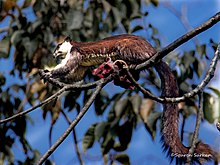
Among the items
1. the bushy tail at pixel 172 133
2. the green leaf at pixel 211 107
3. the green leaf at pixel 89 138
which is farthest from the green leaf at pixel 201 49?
the bushy tail at pixel 172 133

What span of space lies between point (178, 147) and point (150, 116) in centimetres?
170

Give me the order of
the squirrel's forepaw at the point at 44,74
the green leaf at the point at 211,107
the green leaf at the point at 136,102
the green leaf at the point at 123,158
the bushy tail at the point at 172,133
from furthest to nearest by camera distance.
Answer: the green leaf at the point at 123,158 < the green leaf at the point at 136,102 < the green leaf at the point at 211,107 < the squirrel's forepaw at the point at 44,74 < the bushy tail at the point at 172,133

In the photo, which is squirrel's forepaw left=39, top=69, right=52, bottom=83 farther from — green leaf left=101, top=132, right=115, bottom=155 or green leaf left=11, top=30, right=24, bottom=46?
green leaf left=11, top=30, right=24, bottom=46

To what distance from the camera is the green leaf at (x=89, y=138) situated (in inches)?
145

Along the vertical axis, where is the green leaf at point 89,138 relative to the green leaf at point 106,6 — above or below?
below

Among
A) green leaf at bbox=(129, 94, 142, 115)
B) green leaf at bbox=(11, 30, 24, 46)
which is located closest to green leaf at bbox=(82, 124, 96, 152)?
green leaf at bbox=(129, 94, 142, 115)

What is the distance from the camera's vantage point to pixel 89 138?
3.74m

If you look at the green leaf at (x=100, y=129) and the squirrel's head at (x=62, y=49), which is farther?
the green leaf at (x=100, y=129)

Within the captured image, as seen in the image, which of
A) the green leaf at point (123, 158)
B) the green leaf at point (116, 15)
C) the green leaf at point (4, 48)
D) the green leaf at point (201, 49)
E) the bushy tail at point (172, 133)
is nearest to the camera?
the bushy tail at point (172, 133)

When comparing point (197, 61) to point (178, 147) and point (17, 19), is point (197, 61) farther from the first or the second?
point (178, 147)

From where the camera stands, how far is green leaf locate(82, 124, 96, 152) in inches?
145

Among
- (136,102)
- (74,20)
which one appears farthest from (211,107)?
(74,20)

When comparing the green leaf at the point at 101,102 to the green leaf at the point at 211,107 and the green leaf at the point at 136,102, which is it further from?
the green leaf at the point at 211,107

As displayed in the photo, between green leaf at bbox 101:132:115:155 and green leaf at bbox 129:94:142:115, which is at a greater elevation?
green leaf at bbox 129:94:142:115
